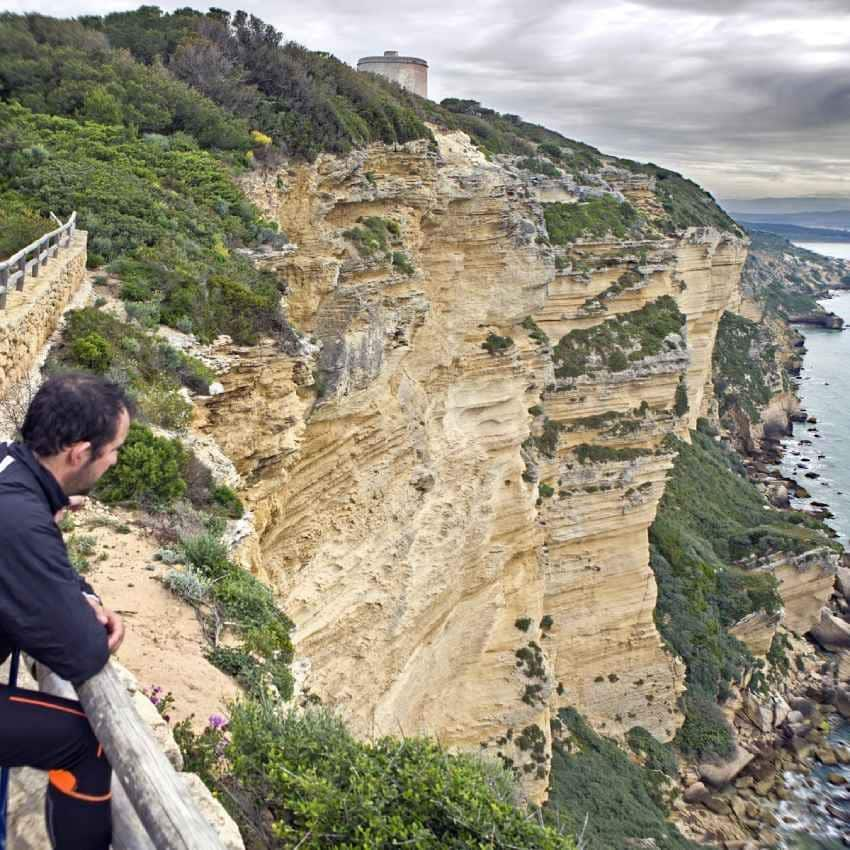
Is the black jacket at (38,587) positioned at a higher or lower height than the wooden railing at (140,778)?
higher

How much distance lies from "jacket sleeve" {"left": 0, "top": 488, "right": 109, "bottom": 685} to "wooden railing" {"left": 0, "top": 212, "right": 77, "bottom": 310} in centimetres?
660

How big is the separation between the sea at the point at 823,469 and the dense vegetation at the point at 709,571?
309 centimetres

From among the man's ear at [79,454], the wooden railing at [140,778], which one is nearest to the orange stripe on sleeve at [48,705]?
the wooden railing at [140,778]

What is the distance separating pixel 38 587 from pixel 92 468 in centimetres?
54

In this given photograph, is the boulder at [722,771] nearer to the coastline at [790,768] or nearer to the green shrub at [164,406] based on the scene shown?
the coastline at [790,768]

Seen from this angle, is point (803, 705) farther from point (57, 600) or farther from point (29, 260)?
point (57, 600)

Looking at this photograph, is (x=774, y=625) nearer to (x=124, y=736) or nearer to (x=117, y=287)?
(x=117, y=287)

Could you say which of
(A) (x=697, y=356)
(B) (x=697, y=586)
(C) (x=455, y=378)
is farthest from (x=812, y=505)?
(C) (x=455, y=378)

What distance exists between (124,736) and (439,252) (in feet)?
67.2

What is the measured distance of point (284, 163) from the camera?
19312 millimetres

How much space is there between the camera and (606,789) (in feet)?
74.4

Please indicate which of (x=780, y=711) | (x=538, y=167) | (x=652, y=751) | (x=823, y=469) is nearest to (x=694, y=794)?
(x=652, y=751)

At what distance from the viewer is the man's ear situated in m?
2.78

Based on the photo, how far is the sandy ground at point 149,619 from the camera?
5.73m
